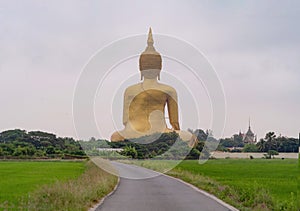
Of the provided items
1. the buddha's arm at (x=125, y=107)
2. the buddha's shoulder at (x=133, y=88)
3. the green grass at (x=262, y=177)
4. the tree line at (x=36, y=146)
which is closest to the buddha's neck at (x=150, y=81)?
the buddha's shoulder at (x=133, y=88)

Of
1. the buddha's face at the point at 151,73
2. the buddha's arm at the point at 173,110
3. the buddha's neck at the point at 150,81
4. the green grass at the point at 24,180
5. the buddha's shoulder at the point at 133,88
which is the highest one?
the buddha's face at the point at 151,73

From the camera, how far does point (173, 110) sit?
78438 mm

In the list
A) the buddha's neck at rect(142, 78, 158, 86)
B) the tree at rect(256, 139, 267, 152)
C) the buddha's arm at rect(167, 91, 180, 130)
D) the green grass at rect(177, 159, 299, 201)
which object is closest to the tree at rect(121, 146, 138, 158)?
the buddha's arm at rect(167, 91, 180, 130)

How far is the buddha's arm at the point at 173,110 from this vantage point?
77938 millimetres

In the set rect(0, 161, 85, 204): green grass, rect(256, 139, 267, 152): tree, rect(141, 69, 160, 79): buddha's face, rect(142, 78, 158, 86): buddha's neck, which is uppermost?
rect(141, 69, 160, 79): buddha's face

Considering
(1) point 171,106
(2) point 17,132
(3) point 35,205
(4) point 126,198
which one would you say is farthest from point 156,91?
(3) point 35,205

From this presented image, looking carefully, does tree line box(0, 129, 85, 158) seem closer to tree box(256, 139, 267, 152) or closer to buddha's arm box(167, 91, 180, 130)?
buddha's arm box(167, 91, 180, 130)

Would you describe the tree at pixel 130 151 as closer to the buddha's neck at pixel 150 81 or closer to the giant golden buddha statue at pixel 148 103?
the giant golden buddha statue at pixel 148 103

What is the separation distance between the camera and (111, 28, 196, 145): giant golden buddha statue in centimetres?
7762

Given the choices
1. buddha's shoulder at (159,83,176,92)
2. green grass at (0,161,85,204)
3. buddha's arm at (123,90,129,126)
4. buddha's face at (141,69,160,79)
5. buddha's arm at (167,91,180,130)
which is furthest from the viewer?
buddha's arm at (123,90,129,126)

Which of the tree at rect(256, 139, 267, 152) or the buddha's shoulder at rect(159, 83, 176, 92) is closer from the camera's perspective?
the buddha's shoulder at rect(159, 83, 176, 92)

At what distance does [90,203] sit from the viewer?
51.1 ft

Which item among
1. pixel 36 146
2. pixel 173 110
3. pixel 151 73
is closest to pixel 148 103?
pixel 173 110

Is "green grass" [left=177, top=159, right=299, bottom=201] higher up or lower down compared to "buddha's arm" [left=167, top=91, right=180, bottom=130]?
lower down
